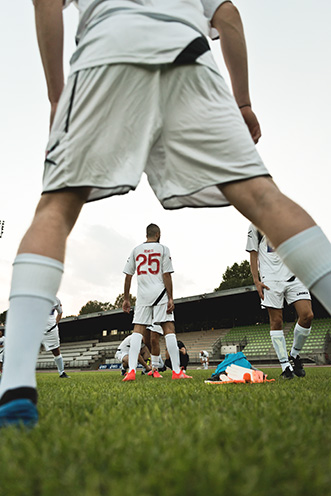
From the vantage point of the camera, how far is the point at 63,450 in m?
1.08

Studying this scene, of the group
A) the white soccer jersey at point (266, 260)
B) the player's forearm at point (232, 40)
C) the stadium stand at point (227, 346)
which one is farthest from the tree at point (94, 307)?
the player's forearm at point (232, 40)

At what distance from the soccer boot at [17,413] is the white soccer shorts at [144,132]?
840mm

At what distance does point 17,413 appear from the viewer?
136 centimetres

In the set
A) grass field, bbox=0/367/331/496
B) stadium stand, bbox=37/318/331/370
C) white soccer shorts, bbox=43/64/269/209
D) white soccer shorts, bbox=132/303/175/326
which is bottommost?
stadium stand, bbox=37/318/331/370

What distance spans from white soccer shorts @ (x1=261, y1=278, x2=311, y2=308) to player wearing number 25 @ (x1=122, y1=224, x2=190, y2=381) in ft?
6.00

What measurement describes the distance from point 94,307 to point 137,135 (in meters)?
87.7

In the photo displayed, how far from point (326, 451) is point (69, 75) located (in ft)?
A: 5.52

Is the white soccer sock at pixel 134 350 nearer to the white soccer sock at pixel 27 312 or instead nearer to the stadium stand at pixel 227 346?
the white soccer sock at pixel 27 312

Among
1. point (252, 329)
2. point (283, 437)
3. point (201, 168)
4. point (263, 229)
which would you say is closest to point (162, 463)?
point (283, 437)

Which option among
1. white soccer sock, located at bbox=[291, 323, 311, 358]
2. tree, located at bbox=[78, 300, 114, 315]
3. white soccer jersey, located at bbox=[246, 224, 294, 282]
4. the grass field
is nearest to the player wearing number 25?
white soccer jersey, located at bbox=[246, 224, 294, 282]

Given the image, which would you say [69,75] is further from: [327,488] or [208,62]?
[327,488]

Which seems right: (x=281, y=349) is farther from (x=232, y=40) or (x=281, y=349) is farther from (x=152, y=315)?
(x=232, y=40)

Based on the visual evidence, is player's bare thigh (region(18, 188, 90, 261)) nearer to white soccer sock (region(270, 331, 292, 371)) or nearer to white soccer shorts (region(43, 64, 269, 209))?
white soccer shorts (region(43, 64, 269, 209))

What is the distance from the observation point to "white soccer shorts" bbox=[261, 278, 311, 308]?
6111 millimetres
